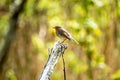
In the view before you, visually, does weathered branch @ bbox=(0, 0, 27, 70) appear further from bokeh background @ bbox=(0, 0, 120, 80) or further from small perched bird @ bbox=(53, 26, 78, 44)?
small perched bird @ bbox=(53, 26, 78, 44)

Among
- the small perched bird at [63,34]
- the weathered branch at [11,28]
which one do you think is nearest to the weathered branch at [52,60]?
the small perched bird at [63,34]

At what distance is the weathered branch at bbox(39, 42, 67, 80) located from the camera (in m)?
3.25

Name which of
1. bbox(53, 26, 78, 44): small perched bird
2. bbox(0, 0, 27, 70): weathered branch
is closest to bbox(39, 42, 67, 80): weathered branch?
bbox(53, 26, 78, 44): small perched bird

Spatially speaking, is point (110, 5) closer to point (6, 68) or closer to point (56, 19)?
point (56, 19)

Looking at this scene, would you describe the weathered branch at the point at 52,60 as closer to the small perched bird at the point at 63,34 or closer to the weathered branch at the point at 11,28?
the small perched bird at the point at 63,34

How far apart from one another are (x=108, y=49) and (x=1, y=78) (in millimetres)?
1662

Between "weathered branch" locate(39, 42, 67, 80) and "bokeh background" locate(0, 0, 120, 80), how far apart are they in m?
3.54

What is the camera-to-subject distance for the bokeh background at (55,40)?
7438mm

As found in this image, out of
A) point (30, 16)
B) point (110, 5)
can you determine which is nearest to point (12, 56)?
point (30, 16)

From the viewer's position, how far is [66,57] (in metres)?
9.24

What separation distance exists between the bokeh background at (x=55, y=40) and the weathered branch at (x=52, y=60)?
11.6 ft

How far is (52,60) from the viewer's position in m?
3.36

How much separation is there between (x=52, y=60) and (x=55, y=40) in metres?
5.49

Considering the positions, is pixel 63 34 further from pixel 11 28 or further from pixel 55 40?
pixel 55 40
